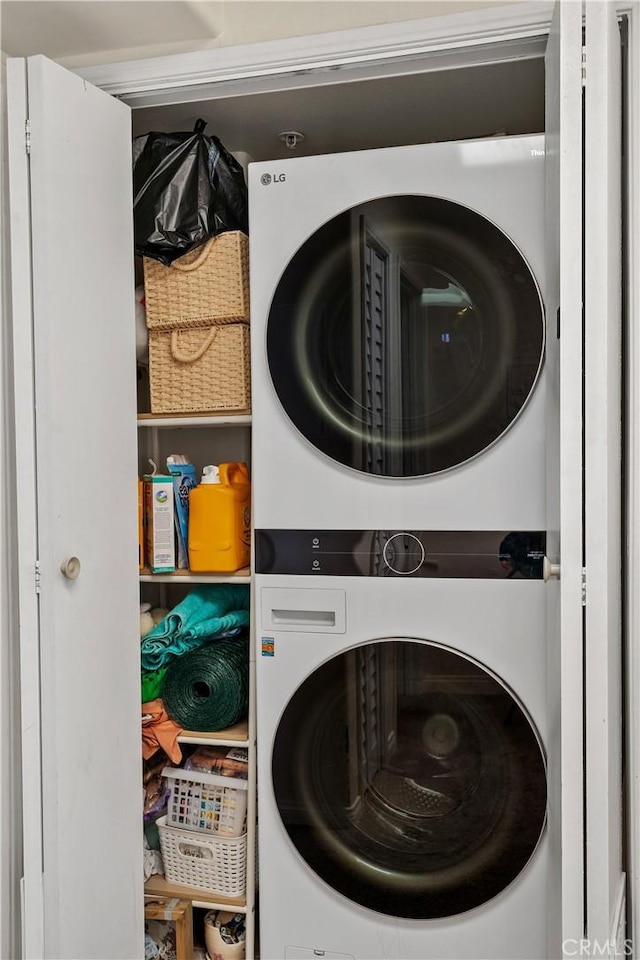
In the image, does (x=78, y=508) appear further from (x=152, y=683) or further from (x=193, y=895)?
(x=193, y=895)

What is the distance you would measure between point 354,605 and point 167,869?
89 centimetres

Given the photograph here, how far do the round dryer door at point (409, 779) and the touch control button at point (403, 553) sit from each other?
17cm

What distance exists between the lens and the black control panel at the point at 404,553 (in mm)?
1798

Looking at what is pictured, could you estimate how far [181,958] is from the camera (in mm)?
2076

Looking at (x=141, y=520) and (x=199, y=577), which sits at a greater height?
(x=141, y=520)

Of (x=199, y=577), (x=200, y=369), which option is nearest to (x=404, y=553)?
(x=199, y=577)

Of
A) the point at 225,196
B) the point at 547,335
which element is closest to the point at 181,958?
the point at 547,335

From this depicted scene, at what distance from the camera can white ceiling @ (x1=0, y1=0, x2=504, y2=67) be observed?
5.59 feet

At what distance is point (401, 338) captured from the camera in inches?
73.2

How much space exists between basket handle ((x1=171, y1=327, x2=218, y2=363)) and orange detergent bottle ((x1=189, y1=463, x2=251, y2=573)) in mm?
278

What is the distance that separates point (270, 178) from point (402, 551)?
91cm

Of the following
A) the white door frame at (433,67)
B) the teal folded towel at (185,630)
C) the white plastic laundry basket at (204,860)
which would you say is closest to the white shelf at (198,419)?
the teal folded towel at (185,630)

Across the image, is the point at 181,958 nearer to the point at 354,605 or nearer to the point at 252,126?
the point at 354,605

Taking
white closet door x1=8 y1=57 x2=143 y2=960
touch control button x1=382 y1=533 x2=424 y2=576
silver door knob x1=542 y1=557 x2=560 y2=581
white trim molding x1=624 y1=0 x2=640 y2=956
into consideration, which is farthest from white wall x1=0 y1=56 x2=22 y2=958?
white trim molding x1=624 y1=0 x2=640 y2=956
